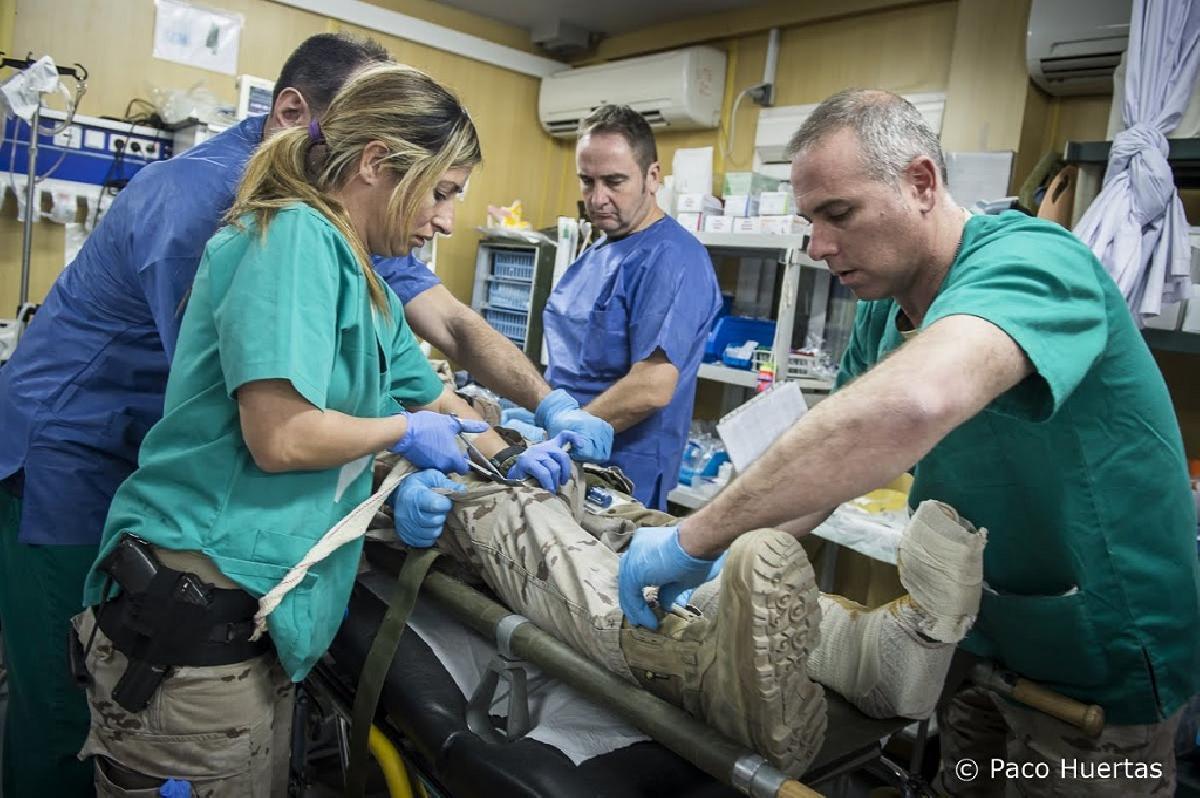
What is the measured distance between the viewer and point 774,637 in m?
1.02

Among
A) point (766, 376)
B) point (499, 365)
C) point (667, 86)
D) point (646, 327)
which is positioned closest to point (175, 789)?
point (499, 365)

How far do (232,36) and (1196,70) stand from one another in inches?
162

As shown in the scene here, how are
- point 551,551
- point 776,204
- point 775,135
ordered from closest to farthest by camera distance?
point 551,551 → point 776,204 → point 775,135

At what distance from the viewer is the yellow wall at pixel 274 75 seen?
4.01 metres

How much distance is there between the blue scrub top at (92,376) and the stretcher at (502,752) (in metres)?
0.54

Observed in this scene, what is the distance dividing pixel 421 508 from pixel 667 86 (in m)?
3.45

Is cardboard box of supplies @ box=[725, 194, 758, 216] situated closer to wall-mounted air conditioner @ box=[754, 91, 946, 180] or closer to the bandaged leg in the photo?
wall-mounted air conditioner @ box=[754, 91, 946, 180]

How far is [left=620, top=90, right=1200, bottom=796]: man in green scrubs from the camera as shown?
1.05m

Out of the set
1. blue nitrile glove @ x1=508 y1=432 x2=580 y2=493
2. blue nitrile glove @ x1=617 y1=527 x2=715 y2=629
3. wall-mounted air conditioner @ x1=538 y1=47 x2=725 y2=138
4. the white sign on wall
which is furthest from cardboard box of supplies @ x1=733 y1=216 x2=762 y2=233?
the white sign on wall

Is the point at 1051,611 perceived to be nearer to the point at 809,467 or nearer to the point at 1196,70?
the point at 809,467

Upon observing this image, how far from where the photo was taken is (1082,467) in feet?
4.06

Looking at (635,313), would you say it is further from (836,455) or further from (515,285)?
(515,285)

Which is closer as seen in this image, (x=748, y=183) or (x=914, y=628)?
(x=914, y=628)

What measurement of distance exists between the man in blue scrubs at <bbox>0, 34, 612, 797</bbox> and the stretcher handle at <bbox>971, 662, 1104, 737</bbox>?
1417 mm
